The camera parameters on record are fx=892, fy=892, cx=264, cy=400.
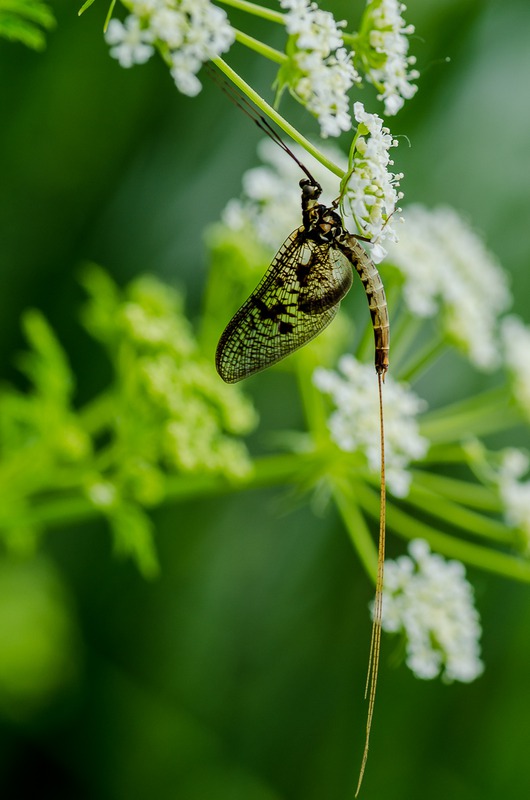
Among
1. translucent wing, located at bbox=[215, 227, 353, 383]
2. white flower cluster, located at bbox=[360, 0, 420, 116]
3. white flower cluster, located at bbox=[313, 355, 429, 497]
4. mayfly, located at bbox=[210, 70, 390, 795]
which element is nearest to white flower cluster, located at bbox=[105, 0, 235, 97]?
white flower cluster, located at bbox=[360, 0, 420, 116]

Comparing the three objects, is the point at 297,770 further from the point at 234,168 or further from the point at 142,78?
the point at 142,78

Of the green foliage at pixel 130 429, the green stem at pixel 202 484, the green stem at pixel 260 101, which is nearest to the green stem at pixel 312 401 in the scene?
the green stem at pixel 202 484

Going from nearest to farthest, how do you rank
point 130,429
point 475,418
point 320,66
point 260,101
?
1. point 260,101
2. point 320,66
3. point 130,429
4. point 475,418

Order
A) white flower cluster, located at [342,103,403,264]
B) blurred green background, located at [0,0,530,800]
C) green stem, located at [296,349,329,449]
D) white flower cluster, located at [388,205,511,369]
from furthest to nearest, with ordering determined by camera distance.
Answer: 1. blurred green background, located at [0,0,530,800]
2. white flower cluster, located at [388,205,511,369]
3. green stem, located at [296,349,329,449]
4. white flower cluster, located at [342,103,403,264]

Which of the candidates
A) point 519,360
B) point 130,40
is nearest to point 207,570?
point 519,360

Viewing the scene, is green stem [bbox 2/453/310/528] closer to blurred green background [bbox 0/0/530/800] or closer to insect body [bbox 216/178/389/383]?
insect body [bbox 216/178/389/383]

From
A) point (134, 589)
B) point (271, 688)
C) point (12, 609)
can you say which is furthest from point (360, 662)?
point (12, 609)

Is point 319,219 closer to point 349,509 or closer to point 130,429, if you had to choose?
point 130,429
